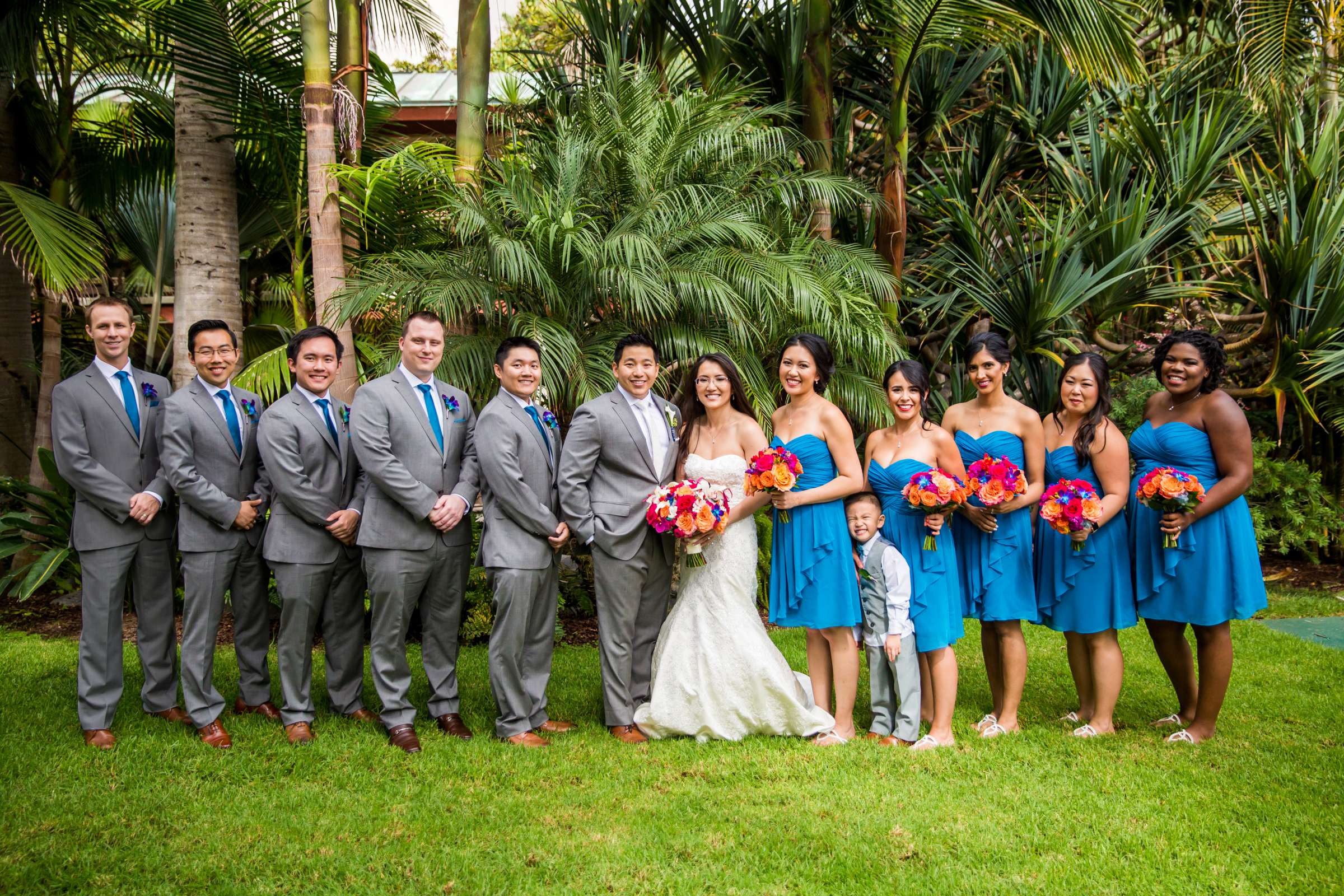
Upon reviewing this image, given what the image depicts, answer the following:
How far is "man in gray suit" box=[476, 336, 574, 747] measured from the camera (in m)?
5.19

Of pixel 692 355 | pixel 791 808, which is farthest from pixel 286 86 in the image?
pixel 791 808

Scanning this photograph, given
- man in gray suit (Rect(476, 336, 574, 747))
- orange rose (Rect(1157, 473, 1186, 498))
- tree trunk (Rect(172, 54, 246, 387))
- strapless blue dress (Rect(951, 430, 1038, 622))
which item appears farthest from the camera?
tree trunk (Rect(172, 54, 246, 387))

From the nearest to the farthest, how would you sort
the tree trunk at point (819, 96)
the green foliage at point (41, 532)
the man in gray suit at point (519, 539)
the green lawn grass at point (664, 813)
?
1. the green lawn grass at point (664, 813)
2. the man in gray suit at point (519, 539)
3. the green foliage at point (41, 532)
4. the tree trunk at point (819, 96)

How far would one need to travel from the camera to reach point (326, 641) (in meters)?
5.54

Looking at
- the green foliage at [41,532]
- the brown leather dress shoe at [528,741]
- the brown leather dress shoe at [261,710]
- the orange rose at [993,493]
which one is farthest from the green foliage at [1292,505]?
the green foliage at [41,532]

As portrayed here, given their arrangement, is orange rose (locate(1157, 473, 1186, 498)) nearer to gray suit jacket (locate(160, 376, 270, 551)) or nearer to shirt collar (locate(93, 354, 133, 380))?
gray suit jacket (locate(160, 376, 270, 551))

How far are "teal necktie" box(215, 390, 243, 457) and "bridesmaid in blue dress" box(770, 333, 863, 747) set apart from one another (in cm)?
293

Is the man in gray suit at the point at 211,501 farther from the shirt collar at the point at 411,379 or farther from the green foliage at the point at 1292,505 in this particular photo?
the green foliage at the point at 1292,505

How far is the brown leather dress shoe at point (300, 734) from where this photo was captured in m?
5.17

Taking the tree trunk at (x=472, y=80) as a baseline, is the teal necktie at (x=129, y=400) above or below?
below

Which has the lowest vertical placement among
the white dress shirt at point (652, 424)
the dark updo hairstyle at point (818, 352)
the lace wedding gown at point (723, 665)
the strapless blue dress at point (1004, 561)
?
the lace wedding gown at point (723, 665)

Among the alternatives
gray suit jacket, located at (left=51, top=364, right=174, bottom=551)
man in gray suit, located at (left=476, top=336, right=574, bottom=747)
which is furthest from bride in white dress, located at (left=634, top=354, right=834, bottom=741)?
gray suit jacket, located at (left=51, top=364, right=174, bottom=551)

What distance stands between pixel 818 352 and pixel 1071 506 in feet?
5.07

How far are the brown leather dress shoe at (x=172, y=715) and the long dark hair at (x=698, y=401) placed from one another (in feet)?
10.3
